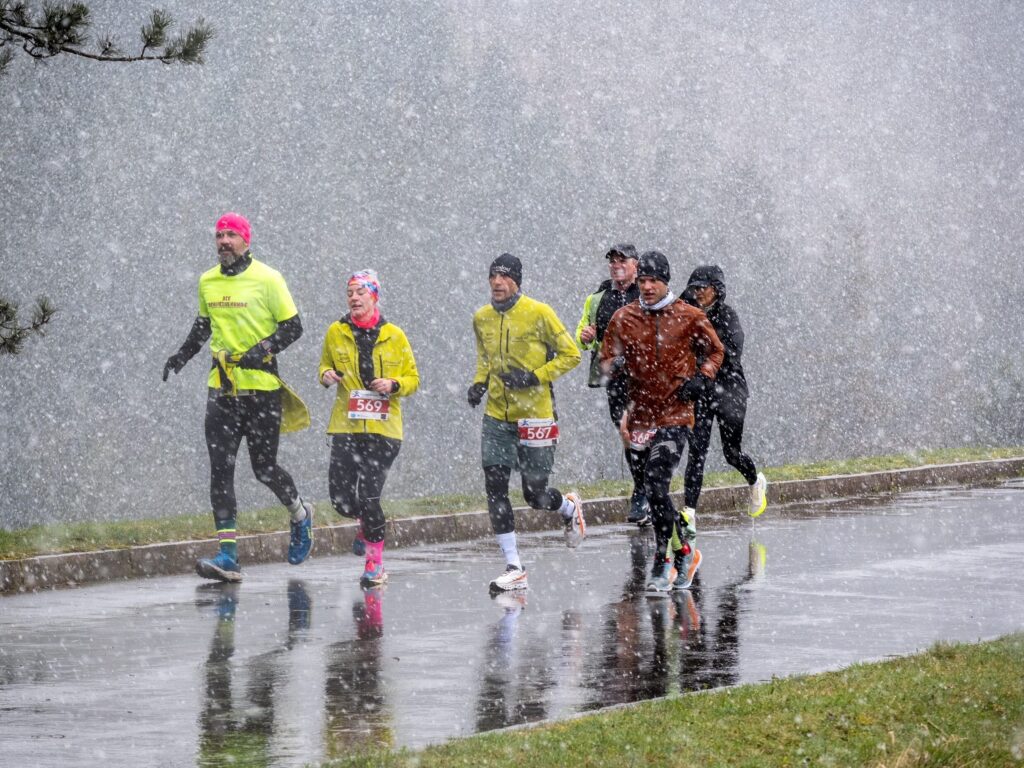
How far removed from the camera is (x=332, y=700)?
6.93 m

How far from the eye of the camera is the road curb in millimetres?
10938

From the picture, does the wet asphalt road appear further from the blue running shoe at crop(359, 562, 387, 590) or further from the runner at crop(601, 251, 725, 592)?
the runner at crop(601, 251, 725, 592)

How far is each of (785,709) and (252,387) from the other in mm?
5350

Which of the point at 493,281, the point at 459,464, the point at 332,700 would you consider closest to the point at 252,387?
the point at 493,281

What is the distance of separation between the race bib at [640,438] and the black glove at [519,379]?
0.65 m

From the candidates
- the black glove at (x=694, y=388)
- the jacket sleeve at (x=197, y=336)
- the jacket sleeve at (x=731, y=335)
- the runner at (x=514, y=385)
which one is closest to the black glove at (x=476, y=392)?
the runner at (x=514, y=385)

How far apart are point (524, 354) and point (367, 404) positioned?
36.8 inches

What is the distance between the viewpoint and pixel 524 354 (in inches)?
416

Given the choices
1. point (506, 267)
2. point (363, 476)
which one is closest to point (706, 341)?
point (506, 267)

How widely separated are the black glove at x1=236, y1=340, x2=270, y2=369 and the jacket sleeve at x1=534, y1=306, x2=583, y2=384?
1540 mm

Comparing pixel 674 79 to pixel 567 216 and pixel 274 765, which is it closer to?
pixel 567 216

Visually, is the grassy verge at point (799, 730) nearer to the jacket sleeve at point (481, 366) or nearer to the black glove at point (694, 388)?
the black glove at point (694, 388)

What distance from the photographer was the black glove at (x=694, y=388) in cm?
988

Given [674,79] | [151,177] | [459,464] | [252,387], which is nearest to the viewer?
[252,387]
